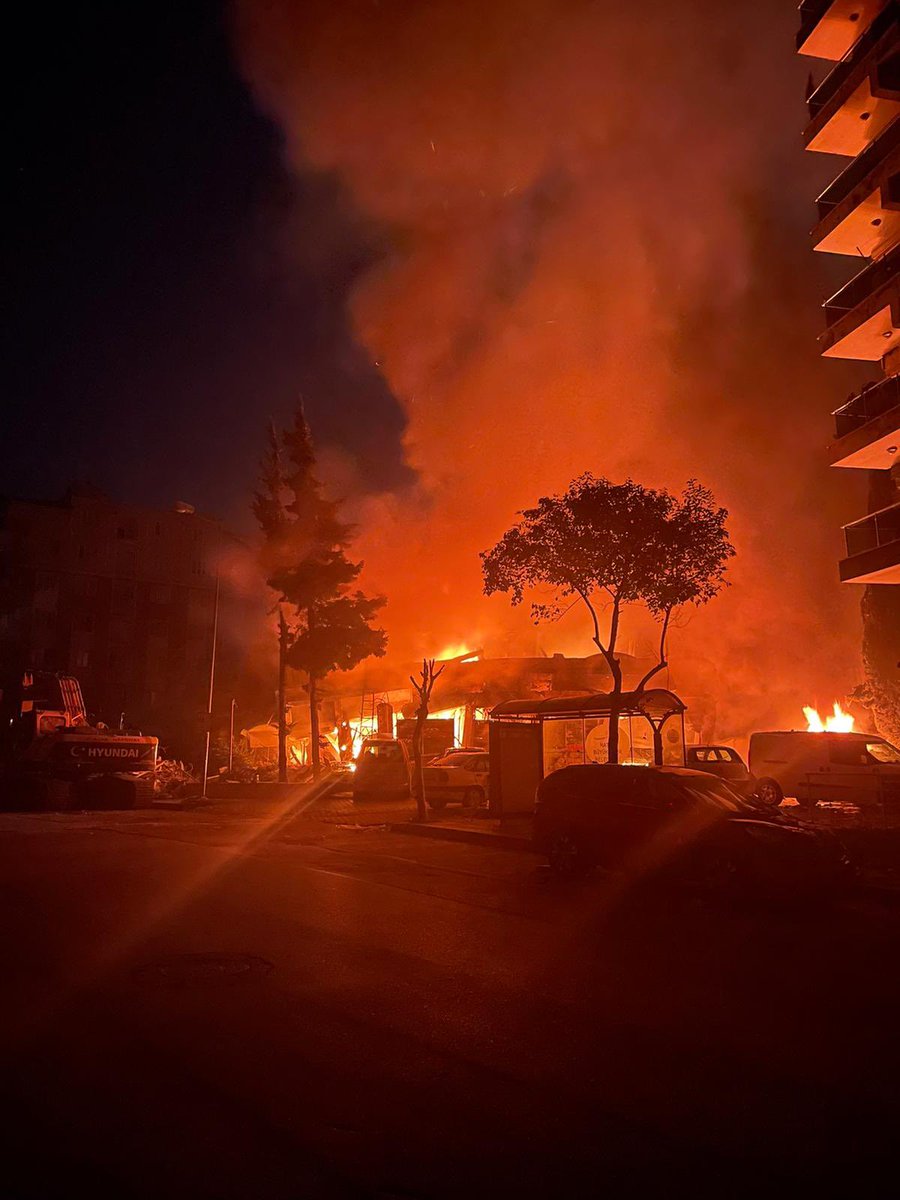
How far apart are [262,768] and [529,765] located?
1987cm

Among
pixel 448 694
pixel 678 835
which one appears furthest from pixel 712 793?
pixel 448 694

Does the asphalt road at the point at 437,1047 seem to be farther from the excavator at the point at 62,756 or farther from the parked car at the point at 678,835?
the excavator at the point at 62,756

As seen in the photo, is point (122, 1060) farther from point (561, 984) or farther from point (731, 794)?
point (731, 794)

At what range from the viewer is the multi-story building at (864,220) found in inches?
953

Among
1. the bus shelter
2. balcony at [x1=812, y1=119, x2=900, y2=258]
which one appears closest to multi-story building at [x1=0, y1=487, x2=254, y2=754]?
the bus shelter

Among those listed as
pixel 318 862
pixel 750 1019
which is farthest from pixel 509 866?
pixel 750 1019

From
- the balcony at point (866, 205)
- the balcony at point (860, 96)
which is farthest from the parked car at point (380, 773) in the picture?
the balcony at point (860, 96)

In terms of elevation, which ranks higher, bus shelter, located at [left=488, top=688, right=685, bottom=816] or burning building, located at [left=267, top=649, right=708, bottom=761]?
burning building, located at [left=267, top=649, right=708, bottom=761]

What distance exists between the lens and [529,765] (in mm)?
20250

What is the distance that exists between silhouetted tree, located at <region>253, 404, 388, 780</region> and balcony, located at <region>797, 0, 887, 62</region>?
24.1 metres

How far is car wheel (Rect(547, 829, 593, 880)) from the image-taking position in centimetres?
1180

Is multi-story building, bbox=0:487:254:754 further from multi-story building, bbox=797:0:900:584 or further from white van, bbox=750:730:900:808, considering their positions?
multi-story building, bbox=797:0:900:584

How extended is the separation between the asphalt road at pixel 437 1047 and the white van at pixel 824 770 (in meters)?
10.7

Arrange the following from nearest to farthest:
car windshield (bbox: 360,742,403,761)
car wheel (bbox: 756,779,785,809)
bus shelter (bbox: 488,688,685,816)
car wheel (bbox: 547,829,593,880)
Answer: car wheel (bbox: 547,829,593,880), bus shelter (bbox: 488,688,685,816), car wheel (bbox: 756,779,785,809), car windshield (bbox: 360,742,403,761)
